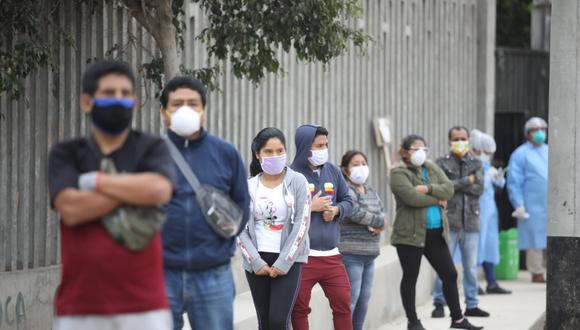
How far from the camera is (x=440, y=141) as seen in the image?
1767cm

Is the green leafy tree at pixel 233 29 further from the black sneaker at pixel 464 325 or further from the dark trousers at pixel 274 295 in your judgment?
the black sneaker at pixel 464 325

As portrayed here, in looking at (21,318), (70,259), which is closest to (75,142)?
(70,259)

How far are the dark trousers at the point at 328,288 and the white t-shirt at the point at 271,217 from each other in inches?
31.7

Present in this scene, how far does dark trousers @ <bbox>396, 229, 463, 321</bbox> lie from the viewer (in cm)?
1134

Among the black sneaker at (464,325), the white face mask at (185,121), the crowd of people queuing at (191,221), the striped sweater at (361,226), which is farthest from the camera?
the black sneaker at (464,325)

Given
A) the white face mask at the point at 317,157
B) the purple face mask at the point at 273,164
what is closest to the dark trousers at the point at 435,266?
the white face mask at the point at 317,157

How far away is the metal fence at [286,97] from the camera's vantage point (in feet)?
31.2

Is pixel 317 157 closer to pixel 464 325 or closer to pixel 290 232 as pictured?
pixel 290 232

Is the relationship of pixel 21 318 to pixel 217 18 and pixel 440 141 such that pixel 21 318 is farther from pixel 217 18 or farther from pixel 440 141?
pixel 440 141

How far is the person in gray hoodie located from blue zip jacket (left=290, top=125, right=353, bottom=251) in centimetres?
79

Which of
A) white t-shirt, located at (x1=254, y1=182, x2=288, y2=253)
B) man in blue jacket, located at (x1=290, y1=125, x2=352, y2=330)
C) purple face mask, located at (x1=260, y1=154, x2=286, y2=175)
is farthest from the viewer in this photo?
man in blue jacket, located at (x1=290, y1=125, x2=352, y2=330)

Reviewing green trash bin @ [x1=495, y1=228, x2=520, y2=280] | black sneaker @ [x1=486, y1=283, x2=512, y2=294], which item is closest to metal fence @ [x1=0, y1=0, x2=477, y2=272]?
green trash bin @ [x1=495, y1=228, x2=520, y2=280]

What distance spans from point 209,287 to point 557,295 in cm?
536

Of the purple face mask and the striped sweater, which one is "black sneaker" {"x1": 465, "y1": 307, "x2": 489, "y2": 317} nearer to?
the striped sweater
